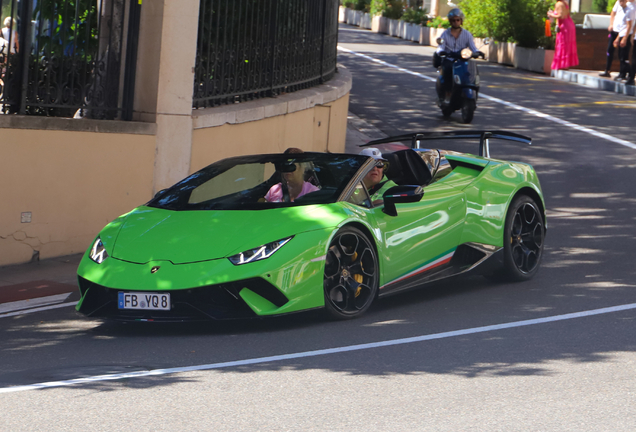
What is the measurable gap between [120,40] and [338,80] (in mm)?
6269

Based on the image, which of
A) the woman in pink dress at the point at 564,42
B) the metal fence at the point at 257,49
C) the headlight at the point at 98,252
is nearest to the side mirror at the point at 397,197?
the headlight at the point at 98,252

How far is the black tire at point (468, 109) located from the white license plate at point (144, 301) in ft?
40.5

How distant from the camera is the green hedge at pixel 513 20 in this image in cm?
3097

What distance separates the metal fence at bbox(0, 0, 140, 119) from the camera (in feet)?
31.6

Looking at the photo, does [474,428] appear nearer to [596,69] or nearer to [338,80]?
[338,80]

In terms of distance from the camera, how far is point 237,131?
11.5 meters

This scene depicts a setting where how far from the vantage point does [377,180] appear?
7.73 metres

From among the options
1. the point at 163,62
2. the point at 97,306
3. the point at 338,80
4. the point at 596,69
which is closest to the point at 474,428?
the point at 97,306

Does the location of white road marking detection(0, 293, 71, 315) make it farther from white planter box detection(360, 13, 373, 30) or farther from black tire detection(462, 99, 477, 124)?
white planter box detection(360, 13, 373, 30)

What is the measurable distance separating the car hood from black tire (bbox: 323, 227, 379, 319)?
197 mm

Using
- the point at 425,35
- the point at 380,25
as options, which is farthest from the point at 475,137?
the point at 380,25

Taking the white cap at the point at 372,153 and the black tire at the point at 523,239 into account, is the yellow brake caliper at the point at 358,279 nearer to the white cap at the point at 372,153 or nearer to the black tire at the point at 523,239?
the white cap at the point at 372,153

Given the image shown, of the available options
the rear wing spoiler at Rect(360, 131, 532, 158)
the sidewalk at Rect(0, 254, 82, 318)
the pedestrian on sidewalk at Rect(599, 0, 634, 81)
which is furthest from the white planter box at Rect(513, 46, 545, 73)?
the sidewalk at Rect(0, 254, 82, 318)

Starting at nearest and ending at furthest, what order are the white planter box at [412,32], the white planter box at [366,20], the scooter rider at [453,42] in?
the scooter rider at [453,42], the white planter box at [412,32], the white planter box at [366,20]
